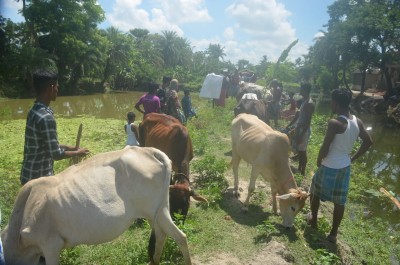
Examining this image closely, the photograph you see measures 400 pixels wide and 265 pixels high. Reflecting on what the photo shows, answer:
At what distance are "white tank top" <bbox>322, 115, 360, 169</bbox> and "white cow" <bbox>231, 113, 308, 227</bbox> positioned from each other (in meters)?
0.73

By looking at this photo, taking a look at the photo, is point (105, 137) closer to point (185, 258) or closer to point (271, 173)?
point (271, 173)

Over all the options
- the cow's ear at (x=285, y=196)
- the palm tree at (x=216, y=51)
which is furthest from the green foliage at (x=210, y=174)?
the palm tree at (x=216, y=51)

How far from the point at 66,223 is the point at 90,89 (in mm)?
37059

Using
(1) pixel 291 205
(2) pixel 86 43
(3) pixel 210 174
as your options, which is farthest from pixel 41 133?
(2) pixel 86 43

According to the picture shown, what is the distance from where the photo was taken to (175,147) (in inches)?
234

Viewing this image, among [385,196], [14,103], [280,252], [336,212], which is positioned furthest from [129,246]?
[14,103]

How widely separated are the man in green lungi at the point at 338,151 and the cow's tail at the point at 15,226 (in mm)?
3893

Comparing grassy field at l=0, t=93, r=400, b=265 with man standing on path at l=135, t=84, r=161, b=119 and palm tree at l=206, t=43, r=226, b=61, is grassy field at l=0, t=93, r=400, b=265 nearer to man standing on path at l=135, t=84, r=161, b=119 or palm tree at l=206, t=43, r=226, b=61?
man standing on path at l=135, t=84, r=161, b=119

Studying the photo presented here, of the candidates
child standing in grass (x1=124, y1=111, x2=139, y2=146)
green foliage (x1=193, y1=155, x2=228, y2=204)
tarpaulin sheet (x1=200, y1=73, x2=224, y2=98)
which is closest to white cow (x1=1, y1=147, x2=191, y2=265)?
green foliage (x1=193, y1=155, x2=228, y2=204)

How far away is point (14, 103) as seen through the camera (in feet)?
86.8

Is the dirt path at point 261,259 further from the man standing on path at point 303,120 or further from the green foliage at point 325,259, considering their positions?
the man standing on path at point 303,120

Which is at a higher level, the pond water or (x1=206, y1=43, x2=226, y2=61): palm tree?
(x1=206, y1=43, x2=226, y2=61): palm tree

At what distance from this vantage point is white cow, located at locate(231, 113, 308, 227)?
5512 mm

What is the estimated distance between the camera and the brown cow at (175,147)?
462 centimetres
